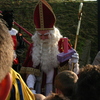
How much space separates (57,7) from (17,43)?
5.26 m

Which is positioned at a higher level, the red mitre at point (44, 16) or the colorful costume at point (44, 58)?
the red mitre at point (44, 16)

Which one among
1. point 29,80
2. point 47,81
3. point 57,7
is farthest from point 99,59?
point 57,7

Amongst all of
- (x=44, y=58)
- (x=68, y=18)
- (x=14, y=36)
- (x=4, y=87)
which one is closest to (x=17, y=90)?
(x=4, y=87)

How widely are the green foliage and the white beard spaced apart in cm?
297

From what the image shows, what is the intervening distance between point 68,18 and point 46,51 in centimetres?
499

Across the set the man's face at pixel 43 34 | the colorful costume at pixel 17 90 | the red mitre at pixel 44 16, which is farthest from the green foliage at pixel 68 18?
the colorful costume at pixel 17 90

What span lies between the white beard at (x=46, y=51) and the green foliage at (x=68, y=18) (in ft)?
9.75

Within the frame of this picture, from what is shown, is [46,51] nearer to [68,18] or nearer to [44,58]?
[44,58]

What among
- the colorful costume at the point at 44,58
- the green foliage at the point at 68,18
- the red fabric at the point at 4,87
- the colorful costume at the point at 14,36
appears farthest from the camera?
the green foliage at the point at 68,18

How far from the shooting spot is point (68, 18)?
8.20 m

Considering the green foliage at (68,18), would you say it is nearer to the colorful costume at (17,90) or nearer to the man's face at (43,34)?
the man's face at (43,34)

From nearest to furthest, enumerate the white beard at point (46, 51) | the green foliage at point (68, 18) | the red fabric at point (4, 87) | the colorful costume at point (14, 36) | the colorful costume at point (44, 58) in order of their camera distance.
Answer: the red fabric at point (4, 87) < the colorful costume at point (44, 58) < the white beard at point (46, 51) < the colorful costume at point (14, 36) < the green foliage at point (68, 18)

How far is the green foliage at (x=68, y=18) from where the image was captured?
707 centimetres

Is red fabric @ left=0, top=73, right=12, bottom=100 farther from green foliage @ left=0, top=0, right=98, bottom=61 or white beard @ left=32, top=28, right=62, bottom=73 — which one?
green foliage @ left=0, top=0, right=98, bottom=61
